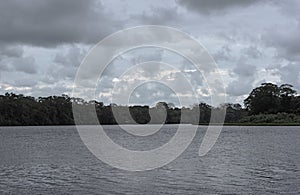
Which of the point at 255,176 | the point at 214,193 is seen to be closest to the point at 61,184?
the point at 214,193

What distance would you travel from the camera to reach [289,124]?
15850cm

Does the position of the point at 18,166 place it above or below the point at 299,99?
below

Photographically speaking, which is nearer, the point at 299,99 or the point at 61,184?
the point at 61,184

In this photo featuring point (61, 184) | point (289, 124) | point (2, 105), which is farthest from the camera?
point (2, 105)

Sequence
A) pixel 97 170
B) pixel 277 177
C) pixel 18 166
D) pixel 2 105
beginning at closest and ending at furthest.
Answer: pixel 277 177 < pixel 97 170 < pixel 18 166 < pixel 2 105

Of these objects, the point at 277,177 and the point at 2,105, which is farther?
the point at 2,105

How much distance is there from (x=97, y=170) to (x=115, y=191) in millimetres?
9635

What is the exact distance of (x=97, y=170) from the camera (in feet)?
118

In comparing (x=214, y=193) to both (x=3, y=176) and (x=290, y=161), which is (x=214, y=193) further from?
(x=290, y=161)

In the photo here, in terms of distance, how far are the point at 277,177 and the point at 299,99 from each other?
144 meters

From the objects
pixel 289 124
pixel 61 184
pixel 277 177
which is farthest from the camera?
pixel 289 124

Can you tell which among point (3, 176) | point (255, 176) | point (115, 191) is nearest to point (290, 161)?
point (255, 176)

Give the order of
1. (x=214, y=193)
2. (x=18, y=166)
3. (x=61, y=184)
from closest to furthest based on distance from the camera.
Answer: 1. (x=214, y=193)
2. (x=61, y=184)
3. (x=18, y=166)

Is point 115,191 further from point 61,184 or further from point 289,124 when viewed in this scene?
point 289,124
